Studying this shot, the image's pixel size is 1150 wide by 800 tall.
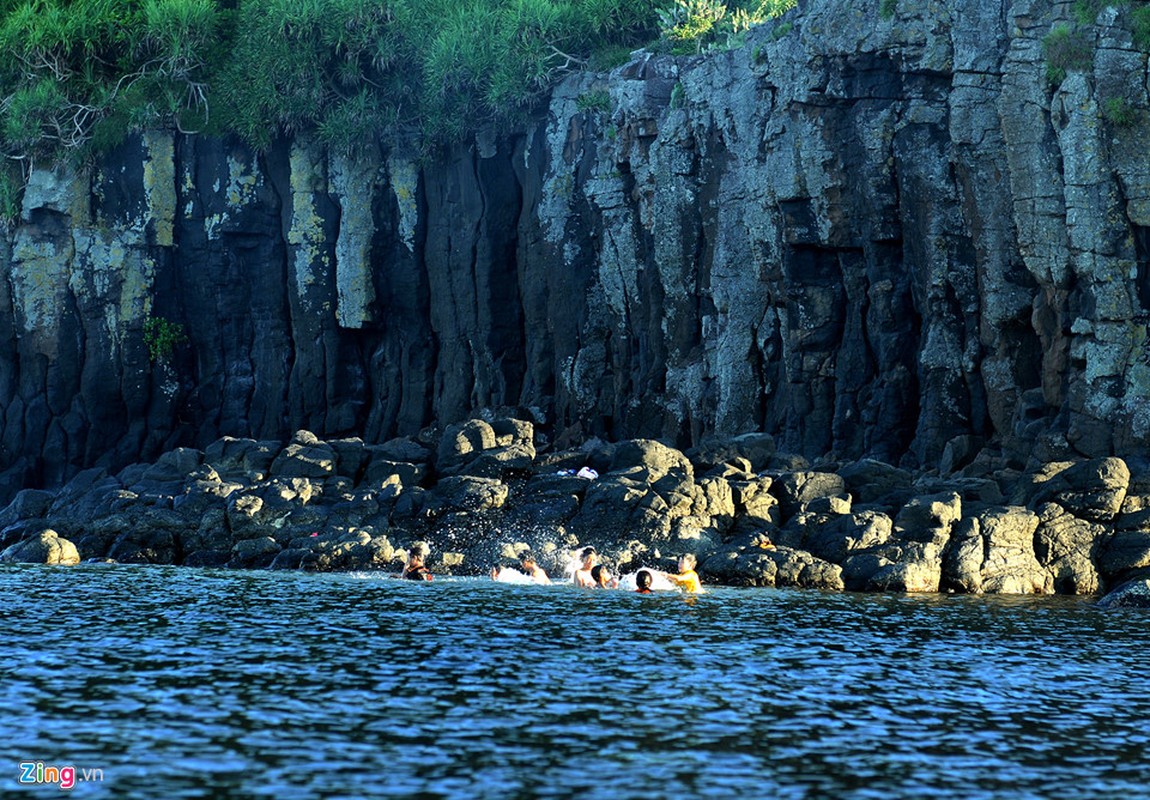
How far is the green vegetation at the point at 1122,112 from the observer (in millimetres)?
42969

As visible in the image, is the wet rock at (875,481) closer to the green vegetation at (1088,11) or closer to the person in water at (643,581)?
the person in water at (643,581)

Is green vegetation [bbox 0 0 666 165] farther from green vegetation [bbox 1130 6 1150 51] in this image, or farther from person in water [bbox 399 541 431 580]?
person in water [bbox 399 541 431 580]

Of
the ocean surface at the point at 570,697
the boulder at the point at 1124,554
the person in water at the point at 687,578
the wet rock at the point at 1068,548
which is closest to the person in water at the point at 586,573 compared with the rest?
the person in water at the point at 687,578

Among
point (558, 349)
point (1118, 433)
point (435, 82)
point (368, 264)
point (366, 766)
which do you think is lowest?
point (366, 766)

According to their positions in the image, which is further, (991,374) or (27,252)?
(27,252)

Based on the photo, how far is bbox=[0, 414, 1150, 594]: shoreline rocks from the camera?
38406mm

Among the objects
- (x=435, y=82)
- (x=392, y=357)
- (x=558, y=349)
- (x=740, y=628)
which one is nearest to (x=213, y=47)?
(x=435, y=82)

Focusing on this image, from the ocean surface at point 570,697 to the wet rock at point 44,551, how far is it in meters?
11.1

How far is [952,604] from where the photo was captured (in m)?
34.7

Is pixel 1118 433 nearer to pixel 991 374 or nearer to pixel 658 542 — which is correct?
pixel 991 374

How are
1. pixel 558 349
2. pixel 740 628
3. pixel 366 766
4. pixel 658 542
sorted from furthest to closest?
pixel 558 349
pixel 658 542
pixel 740 628
pixel 366 766

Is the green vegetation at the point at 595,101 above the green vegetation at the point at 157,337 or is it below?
above

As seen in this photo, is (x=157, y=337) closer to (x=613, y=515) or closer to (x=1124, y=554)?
(x=613, y=515)

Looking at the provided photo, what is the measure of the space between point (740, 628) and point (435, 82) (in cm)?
4087
